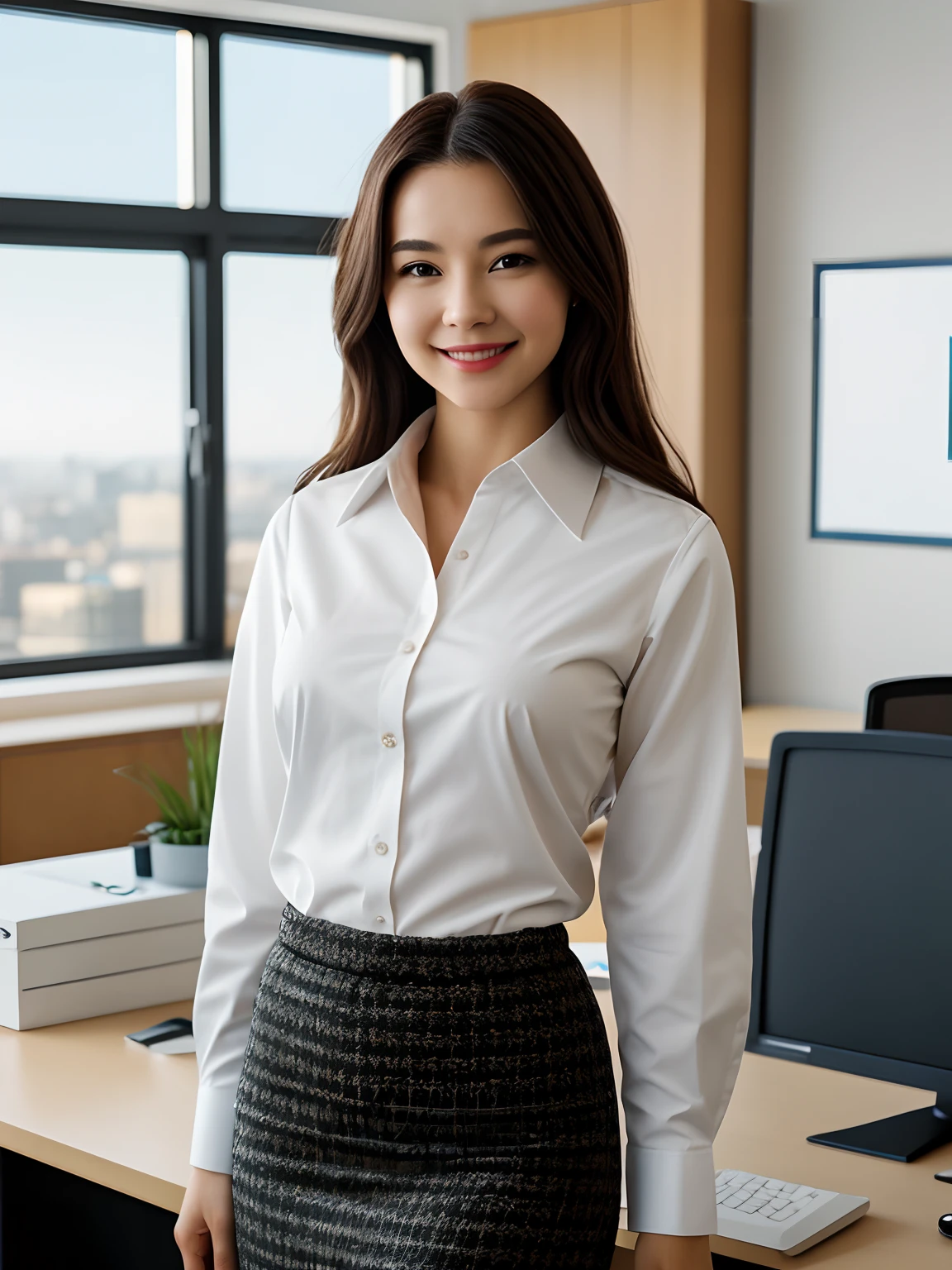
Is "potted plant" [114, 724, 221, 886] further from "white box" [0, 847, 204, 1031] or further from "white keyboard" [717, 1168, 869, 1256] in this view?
"white keyboard" [717, 1168, 869, 1256]

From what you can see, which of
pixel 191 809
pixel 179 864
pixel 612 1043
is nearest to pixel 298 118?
pixel 191 809

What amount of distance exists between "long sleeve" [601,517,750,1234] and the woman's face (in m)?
0.22

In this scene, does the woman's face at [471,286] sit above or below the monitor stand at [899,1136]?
above

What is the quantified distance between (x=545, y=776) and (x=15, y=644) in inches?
129

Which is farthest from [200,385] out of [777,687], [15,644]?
[777,687]

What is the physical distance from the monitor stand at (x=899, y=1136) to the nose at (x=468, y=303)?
3.08ft

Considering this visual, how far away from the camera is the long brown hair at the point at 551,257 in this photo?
1.36m

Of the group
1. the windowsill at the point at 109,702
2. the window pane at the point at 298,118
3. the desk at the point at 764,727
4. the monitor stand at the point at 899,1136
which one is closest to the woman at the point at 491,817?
the monitor stand at the point at 899,1136

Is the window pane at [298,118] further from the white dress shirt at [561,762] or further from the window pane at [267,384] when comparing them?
the white dress shirt at [561,762]

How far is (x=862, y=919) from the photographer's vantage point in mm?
1745

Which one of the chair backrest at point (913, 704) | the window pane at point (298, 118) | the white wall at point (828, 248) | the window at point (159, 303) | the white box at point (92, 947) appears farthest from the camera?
the window pane at point (298, 118)

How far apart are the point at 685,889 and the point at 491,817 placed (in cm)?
17

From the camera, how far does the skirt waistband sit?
1.29 meters

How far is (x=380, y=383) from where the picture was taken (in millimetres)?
1560
